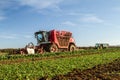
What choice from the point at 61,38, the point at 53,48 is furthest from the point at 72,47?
the point at 53,48

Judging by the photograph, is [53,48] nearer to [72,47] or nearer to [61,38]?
[61,38]

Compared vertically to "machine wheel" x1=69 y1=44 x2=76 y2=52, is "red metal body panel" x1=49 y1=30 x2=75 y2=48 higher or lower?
higher

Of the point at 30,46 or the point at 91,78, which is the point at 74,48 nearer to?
the point at 30,46

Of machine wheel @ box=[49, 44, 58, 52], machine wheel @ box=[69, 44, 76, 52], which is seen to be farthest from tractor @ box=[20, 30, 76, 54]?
machine wheel @ box=[69, 44, 76, 52]

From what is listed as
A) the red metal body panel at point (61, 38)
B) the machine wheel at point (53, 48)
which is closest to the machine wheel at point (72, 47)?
the red metal body panel at point (61, 38)

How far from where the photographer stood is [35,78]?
14727 millimetres

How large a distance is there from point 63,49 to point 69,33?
2.24 metres

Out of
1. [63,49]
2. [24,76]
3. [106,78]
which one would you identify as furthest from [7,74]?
[63,49]

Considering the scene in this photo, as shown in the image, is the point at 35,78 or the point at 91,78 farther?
the point at 35,78

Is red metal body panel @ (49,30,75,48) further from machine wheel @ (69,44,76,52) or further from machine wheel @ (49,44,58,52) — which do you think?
machine wheel @ (69,44,76,52)

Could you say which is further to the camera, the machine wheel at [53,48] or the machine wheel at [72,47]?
the machine wheel at [72,47]

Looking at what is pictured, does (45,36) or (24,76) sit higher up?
(45,36)

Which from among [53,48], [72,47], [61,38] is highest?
[61,38]

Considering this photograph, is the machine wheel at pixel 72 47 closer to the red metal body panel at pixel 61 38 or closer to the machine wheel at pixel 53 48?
the red metal body panel at pixel 61 38
